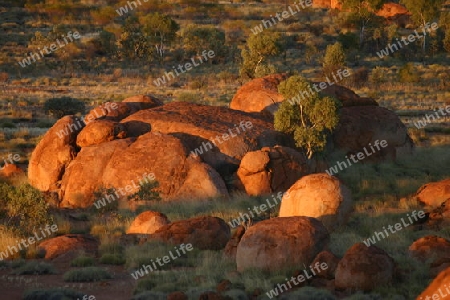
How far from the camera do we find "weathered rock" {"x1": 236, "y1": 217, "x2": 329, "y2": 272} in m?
14.6

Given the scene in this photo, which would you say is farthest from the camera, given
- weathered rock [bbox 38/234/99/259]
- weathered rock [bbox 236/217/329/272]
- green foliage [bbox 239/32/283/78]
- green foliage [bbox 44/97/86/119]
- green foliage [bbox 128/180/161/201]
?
green foliage [bbox 239/32/283/78]

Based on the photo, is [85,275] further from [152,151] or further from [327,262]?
[152,151]

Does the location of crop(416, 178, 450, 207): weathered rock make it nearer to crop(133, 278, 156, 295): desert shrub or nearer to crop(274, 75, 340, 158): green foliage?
crop(274, 75, 340, 158): green foliage

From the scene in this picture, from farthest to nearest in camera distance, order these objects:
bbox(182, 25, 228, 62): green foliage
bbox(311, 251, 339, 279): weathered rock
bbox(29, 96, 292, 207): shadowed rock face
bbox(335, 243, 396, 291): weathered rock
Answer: bbox(182, 25, 228, 62): green foliage, bbox(29, 96, 292, 207): shadowed rock face, bbox(311, 251, 339, 279): weathered rock, bbox(335, 243, 396, 291): weathered rock

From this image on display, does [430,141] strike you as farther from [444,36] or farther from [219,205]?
[444,36]

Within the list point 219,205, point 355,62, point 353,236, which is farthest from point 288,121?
point 355,62

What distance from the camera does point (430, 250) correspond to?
15.5 metres

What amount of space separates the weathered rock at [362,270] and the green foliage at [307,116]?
483 inches

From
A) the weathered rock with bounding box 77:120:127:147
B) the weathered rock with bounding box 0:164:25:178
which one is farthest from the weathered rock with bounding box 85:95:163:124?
the weathered rock with bounding box 0:164:25:178

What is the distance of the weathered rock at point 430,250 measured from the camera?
602 inches

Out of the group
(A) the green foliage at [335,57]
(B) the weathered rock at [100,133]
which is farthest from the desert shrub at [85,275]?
(A) the green foliage at [335,57]

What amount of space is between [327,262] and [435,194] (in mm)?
8312

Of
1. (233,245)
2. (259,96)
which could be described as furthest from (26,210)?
(259,96)

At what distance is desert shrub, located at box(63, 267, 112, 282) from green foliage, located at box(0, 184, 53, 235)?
4.21 meters
